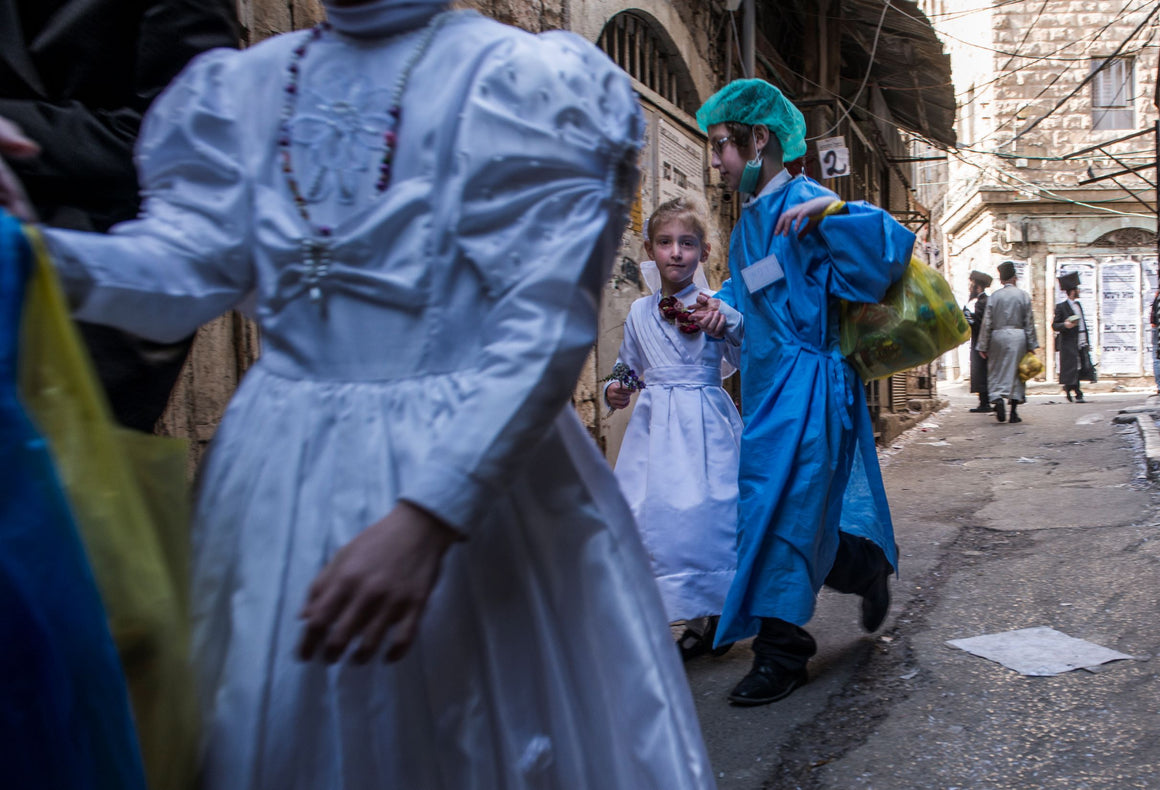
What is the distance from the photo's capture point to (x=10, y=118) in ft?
5.03

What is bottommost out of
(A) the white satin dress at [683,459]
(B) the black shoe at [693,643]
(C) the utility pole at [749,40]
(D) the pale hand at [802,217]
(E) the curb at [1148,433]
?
(E) the curb at [1148,433]

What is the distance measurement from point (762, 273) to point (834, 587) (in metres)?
1.06

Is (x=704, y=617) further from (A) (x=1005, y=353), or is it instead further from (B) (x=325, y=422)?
(A) (x=1005, y=353)

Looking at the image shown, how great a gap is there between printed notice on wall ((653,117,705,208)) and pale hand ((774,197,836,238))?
373cm

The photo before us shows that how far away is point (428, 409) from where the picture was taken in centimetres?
113

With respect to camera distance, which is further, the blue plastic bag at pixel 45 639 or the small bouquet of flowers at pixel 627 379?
the small bouquet of flowers at pixel 627 379

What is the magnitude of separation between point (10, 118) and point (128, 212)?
0.68 feet

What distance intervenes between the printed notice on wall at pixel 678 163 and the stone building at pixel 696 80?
0.05 ft

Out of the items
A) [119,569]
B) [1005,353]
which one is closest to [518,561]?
[119,569]

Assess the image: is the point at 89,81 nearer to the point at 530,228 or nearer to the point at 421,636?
the point at 530,228

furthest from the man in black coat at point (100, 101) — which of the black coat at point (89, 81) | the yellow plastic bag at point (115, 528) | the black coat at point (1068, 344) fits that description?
the black coat at point (1068, 344)

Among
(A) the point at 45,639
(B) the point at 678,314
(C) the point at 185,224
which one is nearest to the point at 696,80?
(B) the point at 678,314

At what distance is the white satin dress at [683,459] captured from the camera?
370 centimetres

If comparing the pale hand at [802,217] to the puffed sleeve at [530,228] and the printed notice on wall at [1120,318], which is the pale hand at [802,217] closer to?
the puffed sleeve at [530,228]
